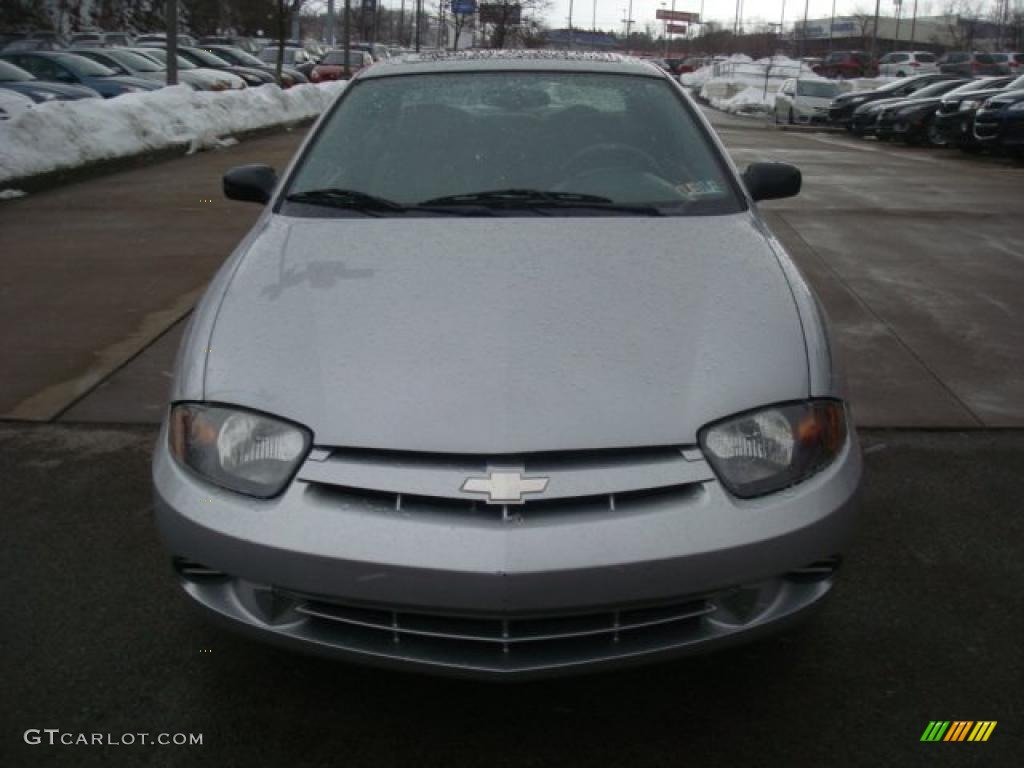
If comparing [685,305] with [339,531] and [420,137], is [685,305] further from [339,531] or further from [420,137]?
[420,137]

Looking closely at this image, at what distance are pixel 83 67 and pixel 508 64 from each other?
56.6 feet

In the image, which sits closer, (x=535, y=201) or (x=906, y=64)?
(x=535, y=201)

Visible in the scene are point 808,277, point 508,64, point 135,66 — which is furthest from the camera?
point 135,66

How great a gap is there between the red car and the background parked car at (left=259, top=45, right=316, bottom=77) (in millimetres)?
687

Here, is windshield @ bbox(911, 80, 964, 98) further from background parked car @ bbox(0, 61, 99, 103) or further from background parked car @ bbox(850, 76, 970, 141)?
background parked car @ bbox(0, 61, 99, 103)

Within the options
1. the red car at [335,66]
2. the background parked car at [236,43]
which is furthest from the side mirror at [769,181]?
the background parked car at [236,43]

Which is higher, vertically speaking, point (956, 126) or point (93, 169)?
point (956, 126)

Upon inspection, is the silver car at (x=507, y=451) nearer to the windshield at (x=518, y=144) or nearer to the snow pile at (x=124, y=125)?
the windshield at (x=518, y=144)

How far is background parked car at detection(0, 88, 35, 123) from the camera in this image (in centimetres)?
1303

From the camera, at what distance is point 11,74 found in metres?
16.5

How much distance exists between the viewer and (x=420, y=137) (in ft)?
12.4

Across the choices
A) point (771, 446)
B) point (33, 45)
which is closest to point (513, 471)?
point (771, 446)

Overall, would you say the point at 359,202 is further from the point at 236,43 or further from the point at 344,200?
the point at 236,43

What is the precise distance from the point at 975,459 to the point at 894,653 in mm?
1681
